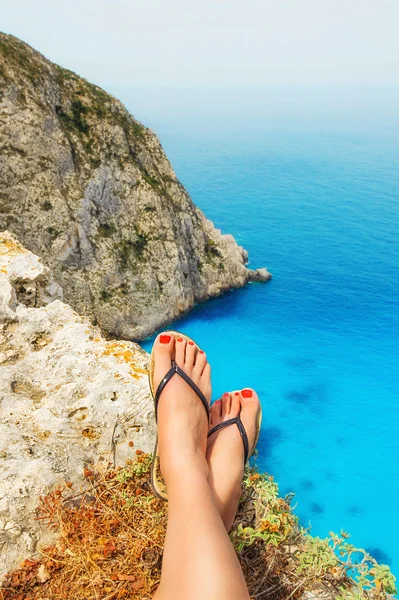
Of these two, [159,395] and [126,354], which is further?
[126,354]

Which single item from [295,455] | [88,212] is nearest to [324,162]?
[88,212]

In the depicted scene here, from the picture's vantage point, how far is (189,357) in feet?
13.0

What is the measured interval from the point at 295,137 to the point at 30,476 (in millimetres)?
128196

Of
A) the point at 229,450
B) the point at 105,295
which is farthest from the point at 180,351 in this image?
the point at 105,295

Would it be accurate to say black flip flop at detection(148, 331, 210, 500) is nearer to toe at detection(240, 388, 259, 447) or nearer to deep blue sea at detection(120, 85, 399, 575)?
toe at detection(240, 388, 259, 447)

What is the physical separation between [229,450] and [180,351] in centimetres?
119

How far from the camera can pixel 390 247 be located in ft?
124

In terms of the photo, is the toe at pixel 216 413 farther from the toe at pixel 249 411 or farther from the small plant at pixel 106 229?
the small plant at pixel 106 229

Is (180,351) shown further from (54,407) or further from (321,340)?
(321,340)

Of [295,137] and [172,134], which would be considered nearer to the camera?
[295,137]

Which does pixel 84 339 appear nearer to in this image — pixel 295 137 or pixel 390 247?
pixel 390 247

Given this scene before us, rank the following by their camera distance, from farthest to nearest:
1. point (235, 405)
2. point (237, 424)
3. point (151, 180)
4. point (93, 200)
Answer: point (151, 180) < point (93, 200) < point (235, 405) < point (237, 424)

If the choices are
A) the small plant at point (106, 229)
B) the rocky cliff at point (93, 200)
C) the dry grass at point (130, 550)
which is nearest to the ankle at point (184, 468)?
the dry grass at point (130, 550)

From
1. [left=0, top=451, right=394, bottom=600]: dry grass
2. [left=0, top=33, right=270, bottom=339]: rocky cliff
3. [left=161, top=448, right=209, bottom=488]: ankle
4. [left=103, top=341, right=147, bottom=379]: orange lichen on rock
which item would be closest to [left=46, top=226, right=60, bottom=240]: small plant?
[left=0, top=33, right=270, bottom=339]: rocky cliff
